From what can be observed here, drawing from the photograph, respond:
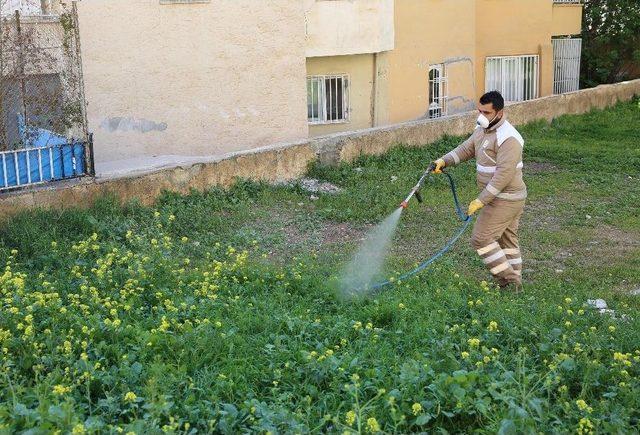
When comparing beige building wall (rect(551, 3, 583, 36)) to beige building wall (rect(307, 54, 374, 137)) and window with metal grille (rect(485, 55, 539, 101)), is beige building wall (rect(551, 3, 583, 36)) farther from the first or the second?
beige building wall (rect(307, 54, 374, 137))

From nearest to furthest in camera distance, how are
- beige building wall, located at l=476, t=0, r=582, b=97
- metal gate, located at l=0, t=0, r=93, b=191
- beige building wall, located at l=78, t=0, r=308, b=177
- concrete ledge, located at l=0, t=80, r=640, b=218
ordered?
metal gate, located at l=0, t=0, r=93, b=191
concrete ledge, located at l=0, t=80, r=640, b=218
beige building wall, located at l=78, t=0, r=308, b=177
beige building wall, located at l=476, t=0, r=582, b=97

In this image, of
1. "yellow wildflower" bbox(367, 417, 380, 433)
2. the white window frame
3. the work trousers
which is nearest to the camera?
"yellow wildflower" bbox(367, 417, 380, 433)

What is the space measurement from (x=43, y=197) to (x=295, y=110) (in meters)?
6.25

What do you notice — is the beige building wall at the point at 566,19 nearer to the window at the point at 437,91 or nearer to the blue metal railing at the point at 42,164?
the window at the point at 437,91

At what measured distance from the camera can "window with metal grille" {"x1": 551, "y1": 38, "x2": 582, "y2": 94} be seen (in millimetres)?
23641

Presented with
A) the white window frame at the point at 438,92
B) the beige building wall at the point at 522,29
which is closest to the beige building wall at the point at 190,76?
the white window frame at the point at 438,92

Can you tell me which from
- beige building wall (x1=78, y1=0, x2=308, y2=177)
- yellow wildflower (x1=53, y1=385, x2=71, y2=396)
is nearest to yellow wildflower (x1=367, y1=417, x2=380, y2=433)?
yellow wildflower (x1=53, y1=385, x2=71, y2=396)

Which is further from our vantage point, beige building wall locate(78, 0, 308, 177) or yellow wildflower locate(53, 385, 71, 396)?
beige building wall locate(78, 0, 308, 177)

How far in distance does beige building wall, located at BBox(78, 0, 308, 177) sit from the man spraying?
580 centimetres

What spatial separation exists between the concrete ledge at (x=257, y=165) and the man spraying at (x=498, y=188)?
3.58m

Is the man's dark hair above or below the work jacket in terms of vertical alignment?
above

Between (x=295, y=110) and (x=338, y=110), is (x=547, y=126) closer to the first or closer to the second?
(x=338, y=110)

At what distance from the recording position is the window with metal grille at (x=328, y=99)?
1728cm

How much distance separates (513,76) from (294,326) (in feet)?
55.8
